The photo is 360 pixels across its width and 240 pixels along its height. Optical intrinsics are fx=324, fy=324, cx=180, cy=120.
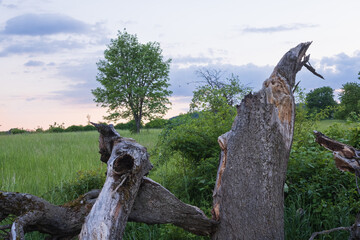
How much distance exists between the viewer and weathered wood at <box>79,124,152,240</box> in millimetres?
2943

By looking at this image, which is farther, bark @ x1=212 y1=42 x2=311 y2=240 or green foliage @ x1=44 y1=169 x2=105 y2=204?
green foliage @ x1=44 y1=169 x2=105 y2=204

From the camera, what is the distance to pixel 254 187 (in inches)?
152

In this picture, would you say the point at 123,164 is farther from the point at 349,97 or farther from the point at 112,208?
the point at 349,97

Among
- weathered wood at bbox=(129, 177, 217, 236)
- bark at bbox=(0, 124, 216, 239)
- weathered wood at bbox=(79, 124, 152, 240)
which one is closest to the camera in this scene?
weathered wood at bbox=(79, 124, 152, 240)

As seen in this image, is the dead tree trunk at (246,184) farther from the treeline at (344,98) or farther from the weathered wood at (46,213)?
the treeline at (344,98)

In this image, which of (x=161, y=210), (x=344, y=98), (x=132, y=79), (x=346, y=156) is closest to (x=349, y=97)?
(x=344, y=98)

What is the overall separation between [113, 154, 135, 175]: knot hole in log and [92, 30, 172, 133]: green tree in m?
27.7

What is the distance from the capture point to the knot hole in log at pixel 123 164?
11.1ft

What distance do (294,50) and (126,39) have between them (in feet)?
98.6

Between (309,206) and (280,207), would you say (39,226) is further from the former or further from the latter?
(309,206)

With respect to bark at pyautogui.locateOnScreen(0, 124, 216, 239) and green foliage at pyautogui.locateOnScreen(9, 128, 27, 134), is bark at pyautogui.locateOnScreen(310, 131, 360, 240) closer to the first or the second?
bark at pyautogui.locateOnScreen(0, 124, 216, 239)

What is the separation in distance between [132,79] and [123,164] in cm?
2845

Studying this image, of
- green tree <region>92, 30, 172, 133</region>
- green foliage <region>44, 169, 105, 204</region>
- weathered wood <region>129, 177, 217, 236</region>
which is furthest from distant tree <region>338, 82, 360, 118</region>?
weathered wood <region>129, 177, 217, 236</region>

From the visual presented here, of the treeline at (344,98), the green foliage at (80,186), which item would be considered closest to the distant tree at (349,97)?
the treeline at (344,98)
